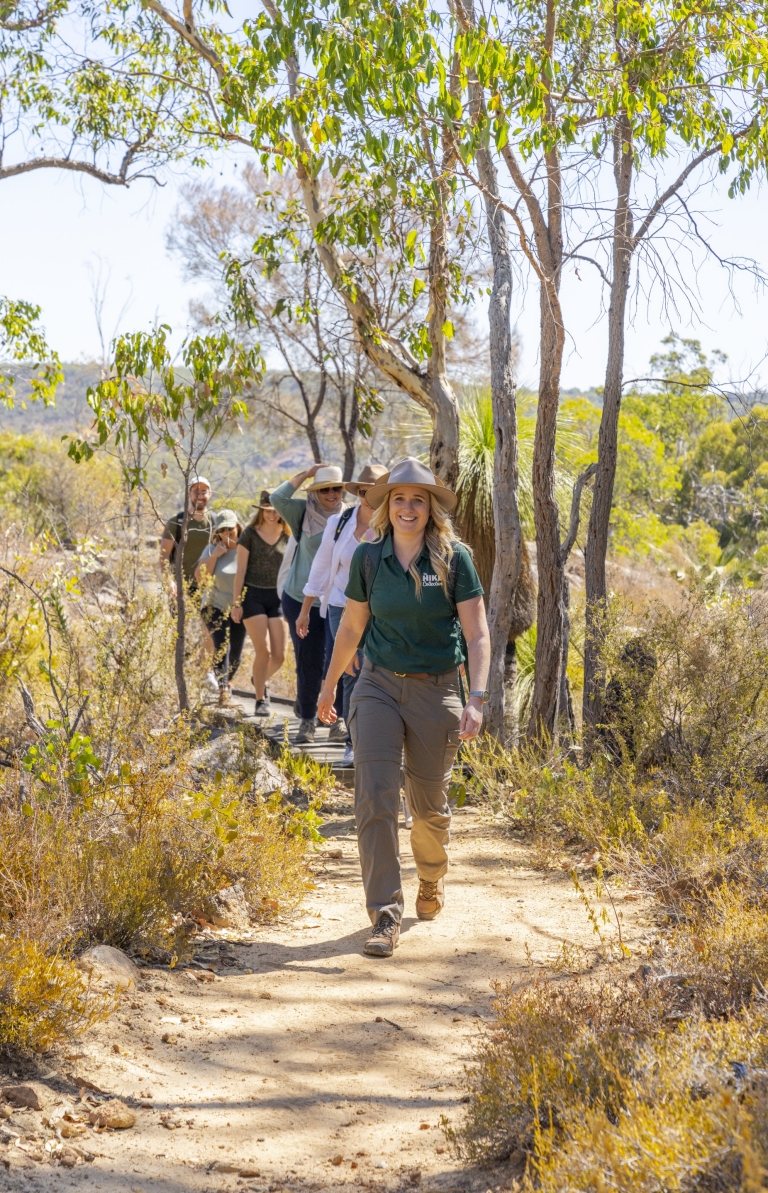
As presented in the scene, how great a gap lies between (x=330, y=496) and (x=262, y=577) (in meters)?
1.06

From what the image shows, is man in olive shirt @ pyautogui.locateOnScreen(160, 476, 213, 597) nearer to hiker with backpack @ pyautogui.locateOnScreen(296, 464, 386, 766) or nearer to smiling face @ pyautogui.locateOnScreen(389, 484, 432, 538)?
hiker with backpack @ pyautogui.locateOnScreen(296, 464, 386, 766)

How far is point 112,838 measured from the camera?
453 centimetres

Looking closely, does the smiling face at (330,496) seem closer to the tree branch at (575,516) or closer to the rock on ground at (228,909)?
the tree branch at (575,516)

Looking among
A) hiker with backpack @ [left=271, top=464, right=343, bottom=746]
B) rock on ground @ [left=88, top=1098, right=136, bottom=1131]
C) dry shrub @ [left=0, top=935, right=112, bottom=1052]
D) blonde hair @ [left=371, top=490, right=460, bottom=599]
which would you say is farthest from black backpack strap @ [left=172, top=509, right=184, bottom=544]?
rock on ground @ [left=88, top=1098, right=136, bottom=1131]

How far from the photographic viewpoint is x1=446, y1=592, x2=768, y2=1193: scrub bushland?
Result: 220 cm

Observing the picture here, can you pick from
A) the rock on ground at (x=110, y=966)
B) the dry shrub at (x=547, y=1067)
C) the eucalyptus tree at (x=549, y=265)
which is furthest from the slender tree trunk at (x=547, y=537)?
the dry shrub at (x=547, y=1067)

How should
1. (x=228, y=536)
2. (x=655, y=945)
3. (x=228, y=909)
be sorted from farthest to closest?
(x=228, y=536), (x=228, y=909), (x=655, y=945)

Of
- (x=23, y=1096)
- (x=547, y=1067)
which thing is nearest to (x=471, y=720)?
(x=547, y=1067)

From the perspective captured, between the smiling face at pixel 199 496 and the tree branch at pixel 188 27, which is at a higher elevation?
the tree branch at pixel 188 27

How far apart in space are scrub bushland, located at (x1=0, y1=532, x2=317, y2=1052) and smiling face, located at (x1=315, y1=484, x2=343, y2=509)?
5.52ft

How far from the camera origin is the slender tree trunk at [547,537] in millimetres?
7301

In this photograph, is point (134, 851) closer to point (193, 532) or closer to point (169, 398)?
point (169, 398)

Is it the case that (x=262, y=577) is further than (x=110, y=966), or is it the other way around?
(x=262, y=577)

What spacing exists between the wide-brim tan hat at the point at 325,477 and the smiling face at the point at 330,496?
0.04 metres
